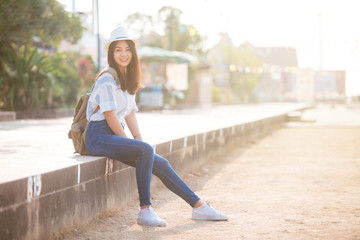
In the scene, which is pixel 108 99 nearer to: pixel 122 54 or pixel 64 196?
A: pixel 122 54

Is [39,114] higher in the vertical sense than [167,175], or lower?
lower

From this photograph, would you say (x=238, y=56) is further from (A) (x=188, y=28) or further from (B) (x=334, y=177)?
(B) (x=334, y=177)

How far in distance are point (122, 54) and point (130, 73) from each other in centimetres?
18

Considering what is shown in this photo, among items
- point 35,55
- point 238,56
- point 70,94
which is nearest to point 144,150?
point 35,55

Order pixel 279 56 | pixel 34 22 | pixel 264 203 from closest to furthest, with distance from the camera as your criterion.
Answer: pixel 264 203 → pixel 34 22 → pixel 279 56

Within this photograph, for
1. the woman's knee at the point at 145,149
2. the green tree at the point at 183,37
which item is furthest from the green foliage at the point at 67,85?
the green tree at the point at 183,37

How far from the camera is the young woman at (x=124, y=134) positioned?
205 inches

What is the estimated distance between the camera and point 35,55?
18672mm

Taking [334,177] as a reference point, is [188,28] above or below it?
above

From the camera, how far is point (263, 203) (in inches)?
253

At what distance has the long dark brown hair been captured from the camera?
549 cm

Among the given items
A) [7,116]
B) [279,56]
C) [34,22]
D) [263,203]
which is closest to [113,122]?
[263,203]

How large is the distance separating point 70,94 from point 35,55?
4.96m

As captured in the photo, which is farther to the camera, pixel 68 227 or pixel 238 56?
pixel 238 56
